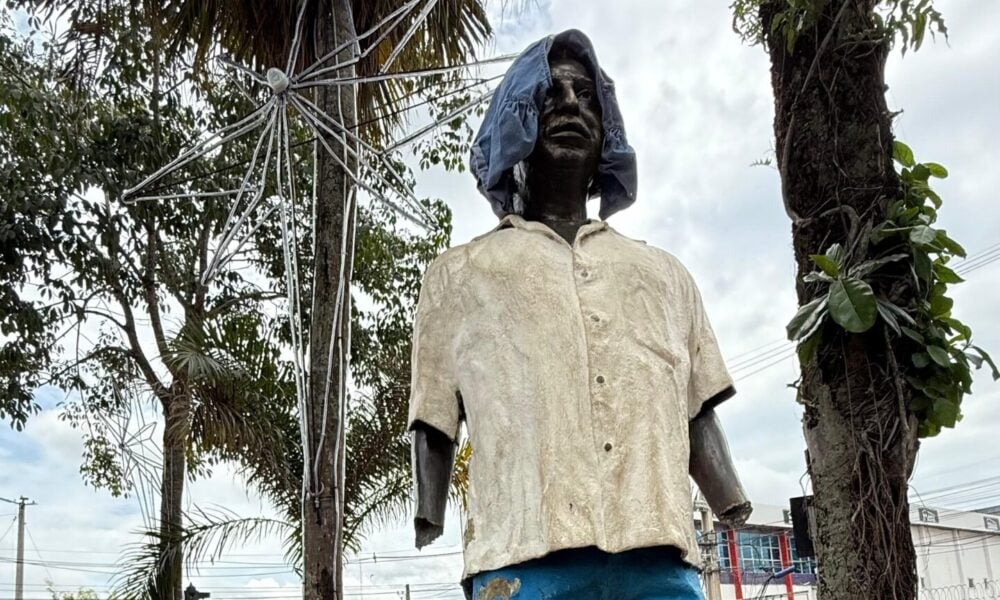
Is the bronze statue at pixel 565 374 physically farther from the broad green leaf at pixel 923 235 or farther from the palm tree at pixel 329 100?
Result: the palm tree at pixel 329 100

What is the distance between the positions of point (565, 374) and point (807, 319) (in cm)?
149

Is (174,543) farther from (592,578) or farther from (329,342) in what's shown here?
(592,578)

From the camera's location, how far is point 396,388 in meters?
6.41

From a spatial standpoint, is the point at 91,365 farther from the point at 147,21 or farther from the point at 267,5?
the point at 267,5

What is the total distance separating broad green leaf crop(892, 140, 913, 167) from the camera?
3.20 m

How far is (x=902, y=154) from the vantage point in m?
3.21

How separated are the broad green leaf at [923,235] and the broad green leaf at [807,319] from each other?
316 millimetres

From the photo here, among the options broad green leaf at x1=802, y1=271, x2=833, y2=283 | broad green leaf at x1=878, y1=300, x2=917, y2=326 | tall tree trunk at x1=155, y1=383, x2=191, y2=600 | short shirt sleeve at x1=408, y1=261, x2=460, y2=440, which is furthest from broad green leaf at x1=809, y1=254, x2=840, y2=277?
tall tree trunk at x1=155, y1=383, x2=191, y2=600

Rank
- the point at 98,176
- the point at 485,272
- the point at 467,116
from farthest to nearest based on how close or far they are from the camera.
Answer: the point at 467,116
the point at 98,176
the point at 485,272

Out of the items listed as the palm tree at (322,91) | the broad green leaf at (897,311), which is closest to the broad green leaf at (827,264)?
the broad green leaf at (897,311)

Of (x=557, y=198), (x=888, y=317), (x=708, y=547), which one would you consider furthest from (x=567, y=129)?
(x=708, y=547)

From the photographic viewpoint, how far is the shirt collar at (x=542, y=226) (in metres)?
2.00

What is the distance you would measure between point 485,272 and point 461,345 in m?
0.15

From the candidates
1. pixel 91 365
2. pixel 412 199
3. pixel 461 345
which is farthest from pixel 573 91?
pixel 91 365
